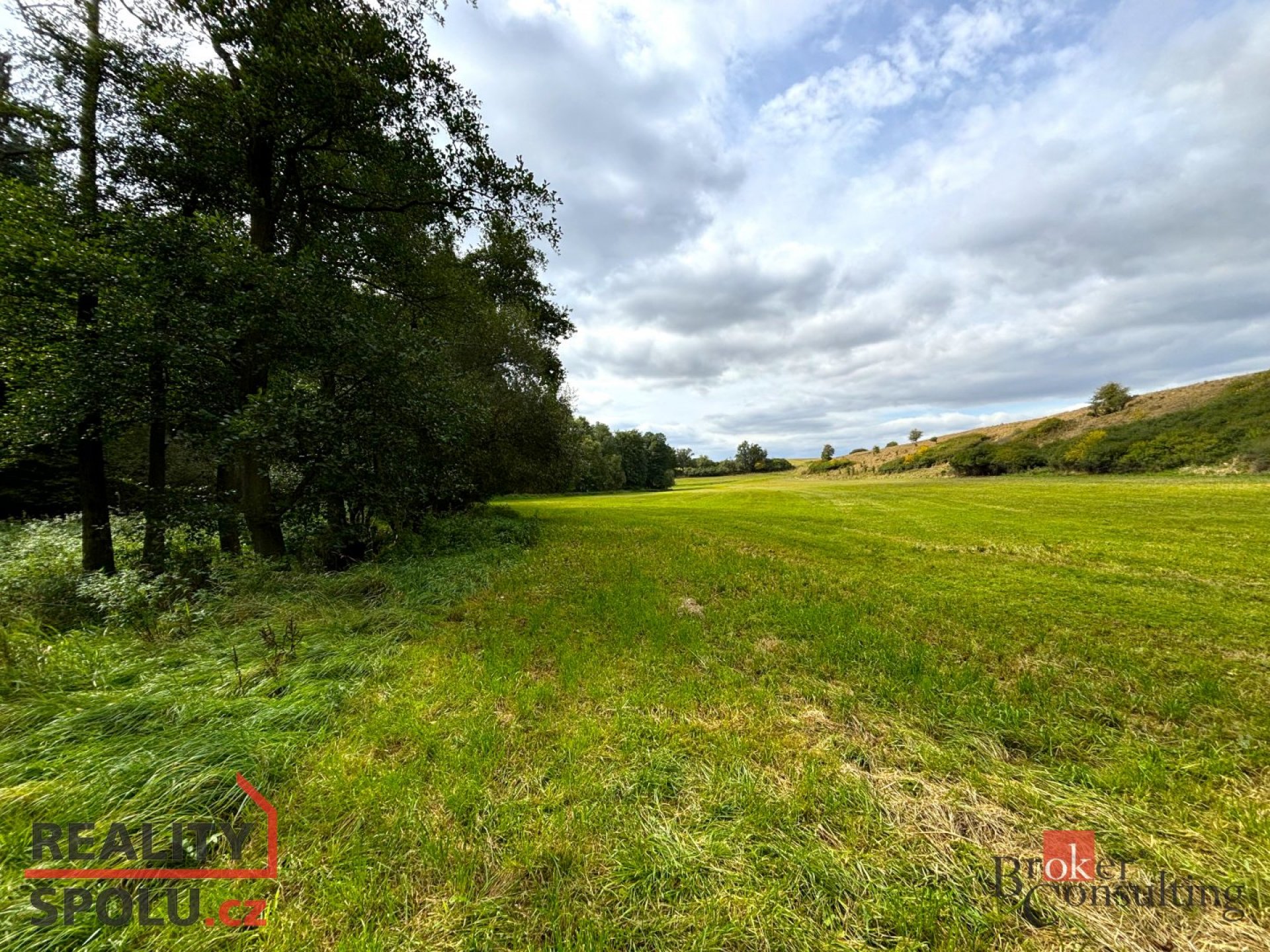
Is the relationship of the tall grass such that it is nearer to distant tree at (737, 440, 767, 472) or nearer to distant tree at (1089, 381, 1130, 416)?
distant tree at (1089, 381, 1130, 416)

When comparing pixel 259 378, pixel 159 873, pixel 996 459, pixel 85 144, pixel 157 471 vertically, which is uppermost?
pixel 85 144

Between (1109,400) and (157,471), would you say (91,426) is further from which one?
(1109,400)

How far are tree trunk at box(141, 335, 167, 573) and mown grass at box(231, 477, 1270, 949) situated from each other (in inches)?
246

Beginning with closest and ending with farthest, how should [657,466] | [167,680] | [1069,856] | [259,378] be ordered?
[1069,856], [167,680], [259,378], [657,466]

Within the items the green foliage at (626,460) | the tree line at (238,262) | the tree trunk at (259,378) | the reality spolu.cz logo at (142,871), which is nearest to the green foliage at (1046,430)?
the green foliage at (626,460)

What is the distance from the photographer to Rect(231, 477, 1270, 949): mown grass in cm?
213

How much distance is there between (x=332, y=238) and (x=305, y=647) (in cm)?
988

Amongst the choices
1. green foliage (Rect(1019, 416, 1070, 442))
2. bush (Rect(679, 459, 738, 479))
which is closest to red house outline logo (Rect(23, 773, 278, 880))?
green foliage (Rect(1019, 416, 1070, 442))

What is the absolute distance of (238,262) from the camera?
7.34 meters

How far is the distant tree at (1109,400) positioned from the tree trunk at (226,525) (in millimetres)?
69400

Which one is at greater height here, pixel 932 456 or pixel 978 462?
pixel 932 456

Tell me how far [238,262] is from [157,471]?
15.7 feet

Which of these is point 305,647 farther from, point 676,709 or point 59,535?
point 59,535

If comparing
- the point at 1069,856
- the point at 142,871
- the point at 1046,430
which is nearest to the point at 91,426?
the point at 142,871
